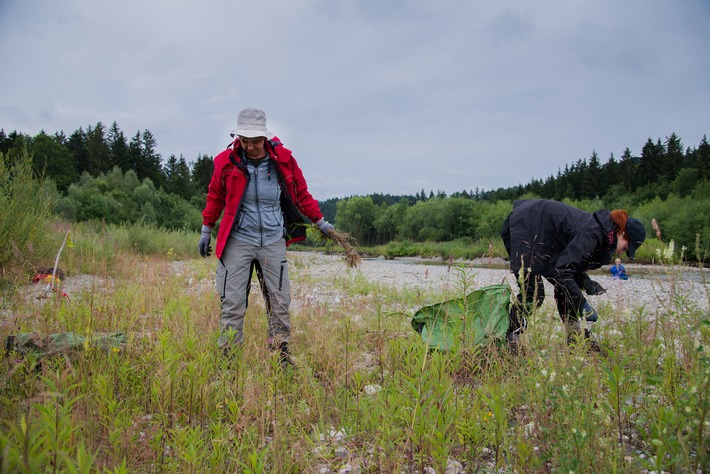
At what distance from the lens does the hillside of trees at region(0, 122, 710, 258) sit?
121 feet

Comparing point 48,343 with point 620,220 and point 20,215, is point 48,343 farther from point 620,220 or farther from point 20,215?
point 620,220

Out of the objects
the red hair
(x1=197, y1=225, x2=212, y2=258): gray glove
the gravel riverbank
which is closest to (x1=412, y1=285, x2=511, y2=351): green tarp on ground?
the gravel riverbank

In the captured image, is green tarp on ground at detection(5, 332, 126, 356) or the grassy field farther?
green tarp on ground at detection(5, 332, 126, 356)

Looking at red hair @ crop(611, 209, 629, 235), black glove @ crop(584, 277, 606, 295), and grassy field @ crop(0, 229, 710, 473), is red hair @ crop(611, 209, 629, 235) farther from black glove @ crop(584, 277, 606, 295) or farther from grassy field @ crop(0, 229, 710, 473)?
grassy field @ crop(0, 229, 710, 473)

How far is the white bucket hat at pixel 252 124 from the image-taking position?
3.67 m

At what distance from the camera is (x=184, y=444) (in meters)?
2.15

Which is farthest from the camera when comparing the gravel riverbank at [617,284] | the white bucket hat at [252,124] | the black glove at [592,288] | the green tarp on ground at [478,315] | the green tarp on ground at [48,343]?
the black glove at [592,288]

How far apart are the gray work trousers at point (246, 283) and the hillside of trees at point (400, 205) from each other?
21834 mm

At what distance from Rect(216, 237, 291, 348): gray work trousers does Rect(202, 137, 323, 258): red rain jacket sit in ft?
0.49

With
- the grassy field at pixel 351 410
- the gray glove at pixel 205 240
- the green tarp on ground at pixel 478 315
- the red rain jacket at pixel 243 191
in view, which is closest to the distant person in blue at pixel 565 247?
the green tarp on ground at pixel 478 315

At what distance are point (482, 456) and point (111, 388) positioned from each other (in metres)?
2.28

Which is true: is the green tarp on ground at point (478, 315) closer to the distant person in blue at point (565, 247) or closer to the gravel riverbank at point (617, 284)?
the distant person in blue at point (565, 247)

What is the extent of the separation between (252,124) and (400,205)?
3944 inches

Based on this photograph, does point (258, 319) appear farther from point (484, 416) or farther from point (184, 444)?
point (484, 416)
